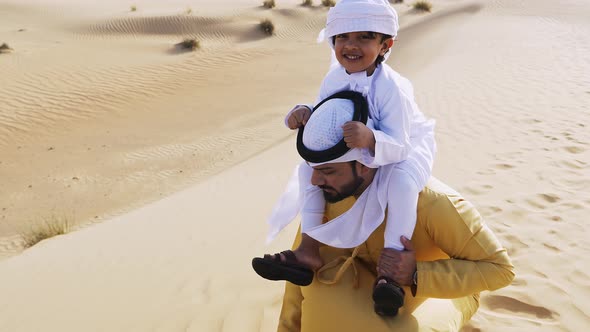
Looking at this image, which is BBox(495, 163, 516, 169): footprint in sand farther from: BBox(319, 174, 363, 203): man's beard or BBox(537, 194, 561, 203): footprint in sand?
BBox(319, 174, 363, 203): man's beard

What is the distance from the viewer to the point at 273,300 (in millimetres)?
3244

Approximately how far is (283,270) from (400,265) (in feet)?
1.55

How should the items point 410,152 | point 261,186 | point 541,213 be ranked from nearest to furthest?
1. point 410,152
2. point 541,213
3. point 261,186

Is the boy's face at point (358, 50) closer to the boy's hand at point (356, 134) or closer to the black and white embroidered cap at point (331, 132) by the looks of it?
the black and white embroidered cap at point (331, 132)

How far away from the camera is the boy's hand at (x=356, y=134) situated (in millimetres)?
1797

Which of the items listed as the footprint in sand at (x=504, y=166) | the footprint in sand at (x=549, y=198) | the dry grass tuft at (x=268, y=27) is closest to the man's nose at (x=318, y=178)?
the footprint in sand at (x=549, y=198)

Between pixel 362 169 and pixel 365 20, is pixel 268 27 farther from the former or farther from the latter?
pixel 362 169

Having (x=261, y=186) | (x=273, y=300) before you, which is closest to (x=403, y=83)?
(x=273, y=300)

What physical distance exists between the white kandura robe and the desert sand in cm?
121

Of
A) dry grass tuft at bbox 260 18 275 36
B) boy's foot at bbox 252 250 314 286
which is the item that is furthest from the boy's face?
dry grass tuft at bbox 260 18 275 36

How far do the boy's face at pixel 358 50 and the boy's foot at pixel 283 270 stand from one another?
894 millimetres

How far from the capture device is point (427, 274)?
6.15 ft

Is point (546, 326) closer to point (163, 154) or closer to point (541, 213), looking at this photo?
point (541, 213)

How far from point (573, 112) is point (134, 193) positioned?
6.44m
